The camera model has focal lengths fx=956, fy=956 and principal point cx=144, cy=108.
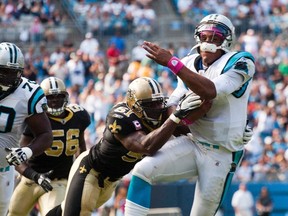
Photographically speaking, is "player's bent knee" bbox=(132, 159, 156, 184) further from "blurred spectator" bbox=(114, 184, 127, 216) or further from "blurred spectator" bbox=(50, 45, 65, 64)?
"blurred spectator" bbox=(50, 45, 65, 64)

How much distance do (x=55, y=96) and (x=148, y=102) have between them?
1609 millimetres

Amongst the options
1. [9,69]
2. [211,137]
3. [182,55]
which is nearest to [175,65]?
[211,137]

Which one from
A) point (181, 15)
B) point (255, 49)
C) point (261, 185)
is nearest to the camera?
point (261, 185)

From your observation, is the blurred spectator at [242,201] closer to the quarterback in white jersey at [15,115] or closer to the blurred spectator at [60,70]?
the blurred spectator at [60,70]

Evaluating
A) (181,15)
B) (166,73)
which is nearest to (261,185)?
(166,73)

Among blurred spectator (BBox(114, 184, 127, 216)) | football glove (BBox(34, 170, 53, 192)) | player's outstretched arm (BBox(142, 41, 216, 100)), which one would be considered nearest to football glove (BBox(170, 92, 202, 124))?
player's outstretched arm (BBox(142, 41, 216, 100))

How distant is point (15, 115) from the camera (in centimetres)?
747

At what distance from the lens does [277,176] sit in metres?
15.0

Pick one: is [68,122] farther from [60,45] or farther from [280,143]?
[60,45]

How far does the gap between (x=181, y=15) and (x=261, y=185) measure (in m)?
6.73

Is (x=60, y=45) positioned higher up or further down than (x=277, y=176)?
higher up

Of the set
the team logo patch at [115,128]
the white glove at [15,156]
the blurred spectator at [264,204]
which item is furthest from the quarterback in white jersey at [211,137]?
the blurred spectator at [264,204]

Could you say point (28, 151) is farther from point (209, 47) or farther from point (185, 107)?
point (209, 47)

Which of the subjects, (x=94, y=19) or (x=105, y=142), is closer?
(x=105, y=142)
